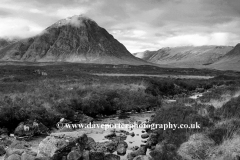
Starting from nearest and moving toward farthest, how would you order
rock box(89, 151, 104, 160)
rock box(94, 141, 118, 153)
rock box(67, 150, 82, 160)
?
rock box(67, 150, 82, 160) → rock box(89, 151, 104, 160) → rock box(94, 141, 118, 153)

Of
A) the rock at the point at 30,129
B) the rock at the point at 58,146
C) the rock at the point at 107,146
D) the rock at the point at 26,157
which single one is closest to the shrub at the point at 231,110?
the rock at the point at 107,146

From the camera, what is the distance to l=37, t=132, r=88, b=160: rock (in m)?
12.6

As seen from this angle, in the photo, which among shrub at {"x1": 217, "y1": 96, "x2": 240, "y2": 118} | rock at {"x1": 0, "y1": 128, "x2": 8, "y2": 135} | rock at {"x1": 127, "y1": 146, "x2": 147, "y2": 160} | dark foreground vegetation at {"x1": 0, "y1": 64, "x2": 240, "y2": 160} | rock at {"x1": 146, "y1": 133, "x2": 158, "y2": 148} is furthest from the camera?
rock at {"x1": 0, "y1": 128, "x2": 8, "y2": 135}

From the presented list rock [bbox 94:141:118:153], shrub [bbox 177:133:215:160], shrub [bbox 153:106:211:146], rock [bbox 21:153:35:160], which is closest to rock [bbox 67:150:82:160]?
rock [bbox 21:153:35:160]

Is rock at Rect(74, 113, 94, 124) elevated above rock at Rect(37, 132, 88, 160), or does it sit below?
below

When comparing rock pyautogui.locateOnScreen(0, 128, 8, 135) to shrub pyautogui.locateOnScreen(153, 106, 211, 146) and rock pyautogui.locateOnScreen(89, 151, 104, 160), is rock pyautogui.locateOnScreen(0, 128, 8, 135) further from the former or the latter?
shrub pyautogui.locateOnScreen(153, 106, 211, 146)

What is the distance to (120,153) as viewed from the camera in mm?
14797

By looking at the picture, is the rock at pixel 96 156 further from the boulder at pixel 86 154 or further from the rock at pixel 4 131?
the rock at pixel 4 131

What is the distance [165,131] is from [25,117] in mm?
11674

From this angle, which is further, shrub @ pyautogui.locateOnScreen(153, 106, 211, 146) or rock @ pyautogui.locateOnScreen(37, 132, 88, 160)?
shrub @ pyautogui.locateOnScreen(153, 106, 211, 146)

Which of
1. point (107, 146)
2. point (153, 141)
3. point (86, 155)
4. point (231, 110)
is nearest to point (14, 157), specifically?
point (86, 155)

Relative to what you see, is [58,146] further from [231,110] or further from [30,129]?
[231,110]

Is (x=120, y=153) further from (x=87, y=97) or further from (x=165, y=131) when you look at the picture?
(x=87, y=97)

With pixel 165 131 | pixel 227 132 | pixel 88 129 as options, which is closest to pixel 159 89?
pixel 88 129
